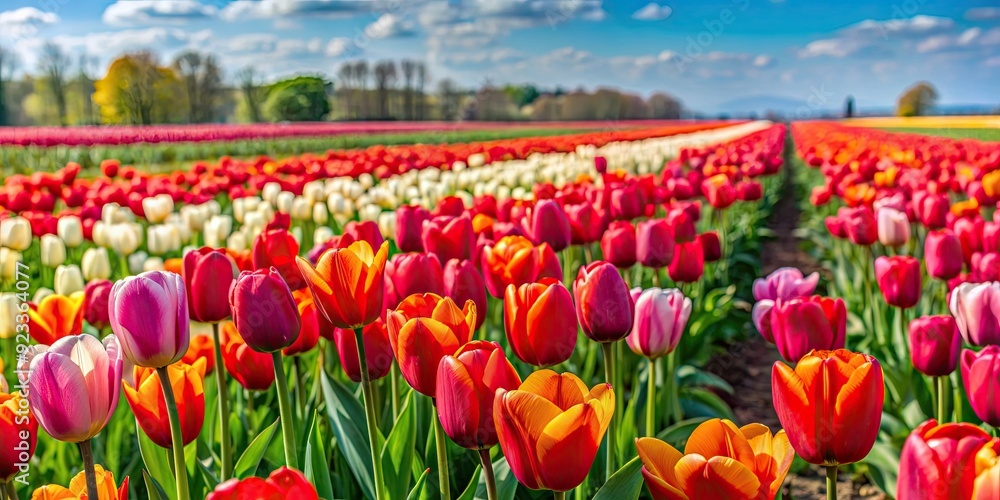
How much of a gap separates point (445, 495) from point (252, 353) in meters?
0.74

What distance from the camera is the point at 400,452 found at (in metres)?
1.79

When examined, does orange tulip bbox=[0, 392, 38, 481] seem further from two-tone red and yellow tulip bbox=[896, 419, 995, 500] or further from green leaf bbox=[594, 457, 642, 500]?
two-tone red and yellow tulip bbox=[896, 419, 995, 500]

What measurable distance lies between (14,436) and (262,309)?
16.8 inches

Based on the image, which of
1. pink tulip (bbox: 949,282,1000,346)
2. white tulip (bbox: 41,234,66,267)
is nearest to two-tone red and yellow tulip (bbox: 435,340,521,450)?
pink tulip (bbox: 949,282,1000,346)

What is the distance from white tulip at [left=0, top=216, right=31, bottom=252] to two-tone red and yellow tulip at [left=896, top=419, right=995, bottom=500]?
426 cm

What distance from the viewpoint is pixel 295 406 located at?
2.28 meters

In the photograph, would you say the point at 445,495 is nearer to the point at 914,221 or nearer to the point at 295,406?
the point at 295,406

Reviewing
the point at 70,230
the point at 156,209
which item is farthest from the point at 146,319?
the point at 156,209

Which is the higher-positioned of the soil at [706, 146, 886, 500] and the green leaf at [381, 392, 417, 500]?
the green leaf at [381, 392, 417, 500]

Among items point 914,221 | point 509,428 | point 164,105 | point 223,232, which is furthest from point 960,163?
point 164,105

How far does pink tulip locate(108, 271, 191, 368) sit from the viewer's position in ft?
4.26

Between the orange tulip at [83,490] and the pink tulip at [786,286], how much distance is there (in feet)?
5.41

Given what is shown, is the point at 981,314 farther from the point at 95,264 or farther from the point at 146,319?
the point at 95,264

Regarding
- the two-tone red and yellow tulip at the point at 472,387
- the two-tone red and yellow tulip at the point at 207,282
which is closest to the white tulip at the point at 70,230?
the two-tone red and yellow tulip at the point at 207,282
